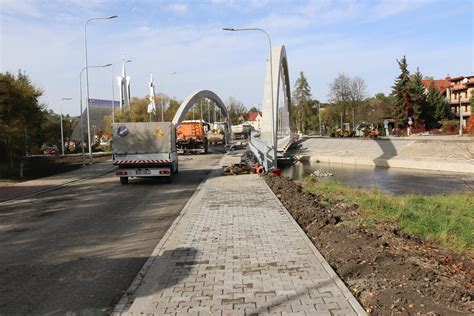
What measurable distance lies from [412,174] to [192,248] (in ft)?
86.8

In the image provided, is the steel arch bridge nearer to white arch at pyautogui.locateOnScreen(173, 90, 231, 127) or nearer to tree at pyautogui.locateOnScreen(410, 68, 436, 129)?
white arch at pyautogui.locateOnScreen(173, 90, 231, 127)

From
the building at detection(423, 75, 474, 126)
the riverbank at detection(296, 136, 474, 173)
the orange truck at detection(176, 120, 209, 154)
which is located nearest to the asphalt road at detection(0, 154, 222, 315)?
the riverbank at detection(296, 136, 474, 173)

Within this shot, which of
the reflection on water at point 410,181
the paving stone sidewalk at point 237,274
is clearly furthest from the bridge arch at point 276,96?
the paving stone sidewalk at point 237,274

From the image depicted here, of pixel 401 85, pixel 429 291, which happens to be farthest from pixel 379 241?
pixel 401 85

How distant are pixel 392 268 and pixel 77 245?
551 centimetres

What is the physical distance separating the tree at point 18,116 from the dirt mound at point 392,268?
17983 mm

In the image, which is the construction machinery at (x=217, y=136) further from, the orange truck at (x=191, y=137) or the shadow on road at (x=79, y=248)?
the shadow on road at (x=79, y=248)

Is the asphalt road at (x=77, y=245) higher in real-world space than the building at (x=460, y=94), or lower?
lower

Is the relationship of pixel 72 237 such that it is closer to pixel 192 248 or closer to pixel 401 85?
pixel 192 248

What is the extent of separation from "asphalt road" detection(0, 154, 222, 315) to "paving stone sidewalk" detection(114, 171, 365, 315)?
0.44 m

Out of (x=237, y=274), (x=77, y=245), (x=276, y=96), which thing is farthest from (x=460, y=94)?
(x=237, y=274)

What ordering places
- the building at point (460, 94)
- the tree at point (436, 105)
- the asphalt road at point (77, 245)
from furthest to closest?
the building at point (460, 94) → the tree at point (436, 105) → the asphalt road at point (77, 245)

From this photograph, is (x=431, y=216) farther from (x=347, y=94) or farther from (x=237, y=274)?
(x=347, y=94)

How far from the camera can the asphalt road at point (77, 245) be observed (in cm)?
574
